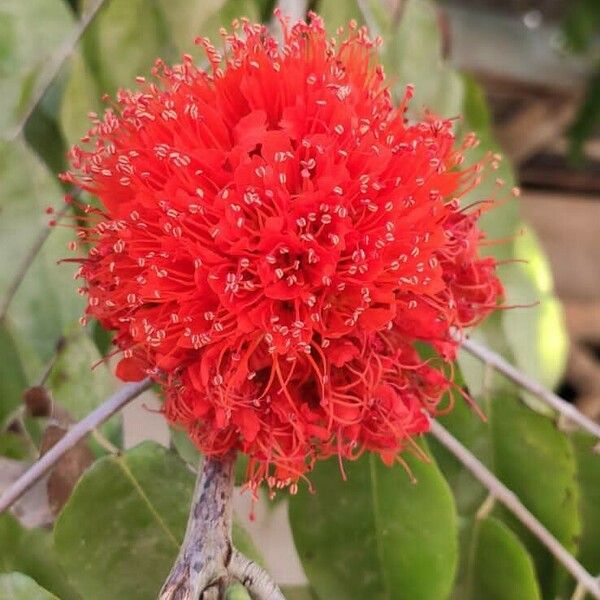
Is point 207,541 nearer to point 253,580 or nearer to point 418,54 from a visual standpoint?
point 253,580

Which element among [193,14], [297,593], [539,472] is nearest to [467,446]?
[539,472]

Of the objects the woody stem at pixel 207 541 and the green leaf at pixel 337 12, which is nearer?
the woody stem at pixel 207 541

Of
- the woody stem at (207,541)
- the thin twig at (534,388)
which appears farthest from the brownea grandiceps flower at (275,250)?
the thin twig at (534,388)

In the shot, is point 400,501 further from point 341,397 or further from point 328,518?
point 341,397

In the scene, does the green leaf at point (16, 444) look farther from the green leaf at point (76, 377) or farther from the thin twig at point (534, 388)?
the thin twig at point (534, 388)

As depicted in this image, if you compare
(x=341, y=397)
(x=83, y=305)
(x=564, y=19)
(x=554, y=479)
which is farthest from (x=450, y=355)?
(x=564, y=19)

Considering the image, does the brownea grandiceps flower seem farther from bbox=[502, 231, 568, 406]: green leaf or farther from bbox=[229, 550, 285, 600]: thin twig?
bbox=[502, 231, 568, 406]: green leaf
